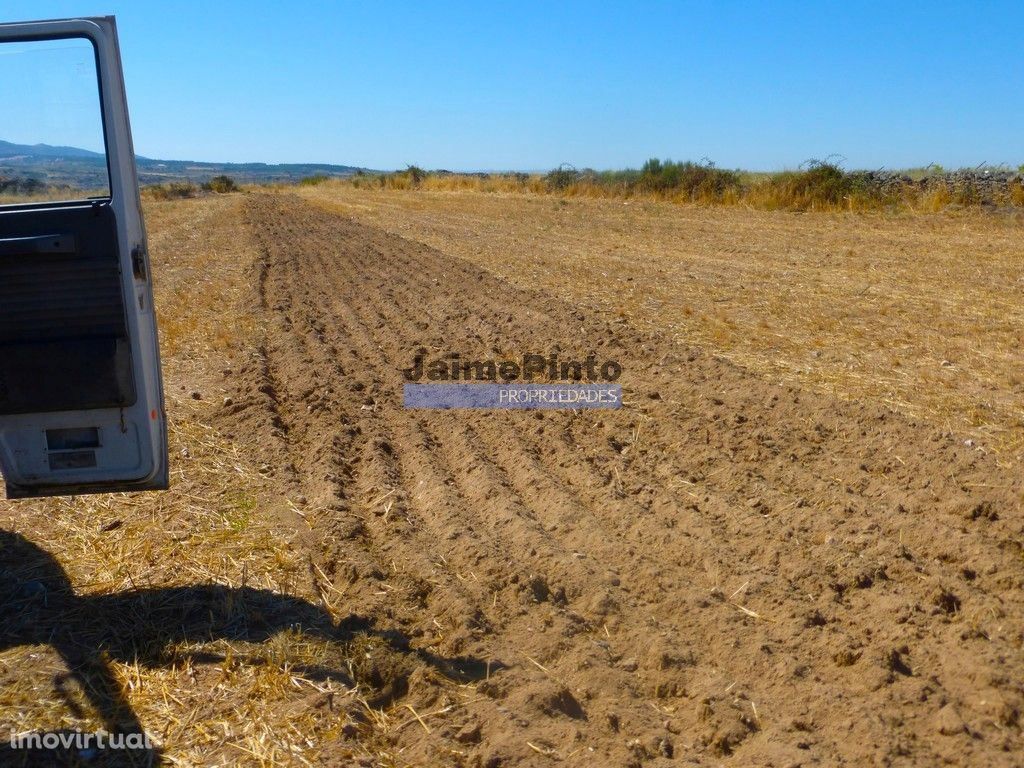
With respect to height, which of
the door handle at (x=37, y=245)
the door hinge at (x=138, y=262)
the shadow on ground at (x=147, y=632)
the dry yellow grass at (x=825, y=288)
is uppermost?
the door handle at (x=37, y=245)

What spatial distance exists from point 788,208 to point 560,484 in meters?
22.7

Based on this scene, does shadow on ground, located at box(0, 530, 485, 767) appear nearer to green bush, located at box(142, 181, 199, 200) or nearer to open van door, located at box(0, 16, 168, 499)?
open van door, located at box(0, 16, 168, 499)

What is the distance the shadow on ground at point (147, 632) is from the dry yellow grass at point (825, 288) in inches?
161

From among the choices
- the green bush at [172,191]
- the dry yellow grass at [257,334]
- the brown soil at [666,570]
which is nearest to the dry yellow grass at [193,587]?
the dry yellow grass at [257,334]

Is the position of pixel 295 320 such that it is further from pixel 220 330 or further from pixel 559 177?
pixel 559 177

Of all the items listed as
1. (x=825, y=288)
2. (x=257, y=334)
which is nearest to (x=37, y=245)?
(x=257, y=334)

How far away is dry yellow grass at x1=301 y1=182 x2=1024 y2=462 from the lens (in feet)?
23.8

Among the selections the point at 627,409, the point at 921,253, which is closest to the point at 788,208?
the point at 921,253

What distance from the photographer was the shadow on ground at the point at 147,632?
3.57 metres

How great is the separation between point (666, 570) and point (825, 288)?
8.65 meters

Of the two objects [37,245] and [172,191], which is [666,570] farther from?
[172,191]

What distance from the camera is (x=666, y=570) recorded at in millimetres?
4465

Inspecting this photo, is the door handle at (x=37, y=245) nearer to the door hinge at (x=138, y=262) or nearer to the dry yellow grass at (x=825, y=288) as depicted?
the door hinge at (x=138, y=262)

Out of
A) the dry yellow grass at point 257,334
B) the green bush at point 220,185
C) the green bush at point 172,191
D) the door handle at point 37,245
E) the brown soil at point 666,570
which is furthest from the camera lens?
the green bush at point 220,185
